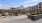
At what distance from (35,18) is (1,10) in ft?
62.3

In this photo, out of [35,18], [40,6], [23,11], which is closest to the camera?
[35,18]

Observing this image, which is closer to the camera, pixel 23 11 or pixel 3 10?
pixel 3 10

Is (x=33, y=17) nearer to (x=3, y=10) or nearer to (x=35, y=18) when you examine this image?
(x=35, y=18)

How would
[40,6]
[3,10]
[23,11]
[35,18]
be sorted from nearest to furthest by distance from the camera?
[35,18] → [3,10] → [23,11] → [40,6]

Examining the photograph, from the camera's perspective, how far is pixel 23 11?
2902cm

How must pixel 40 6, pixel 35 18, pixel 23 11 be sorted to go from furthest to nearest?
pixel 40 6, pixel 23 11, pixel 35 18

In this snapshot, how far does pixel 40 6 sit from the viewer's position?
34312mm

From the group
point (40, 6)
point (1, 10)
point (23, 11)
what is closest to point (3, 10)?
point (1, 10)

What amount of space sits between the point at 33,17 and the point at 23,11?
18714 mm

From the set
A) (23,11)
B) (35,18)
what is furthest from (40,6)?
(35,18)

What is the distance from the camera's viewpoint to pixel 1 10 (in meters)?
26.9

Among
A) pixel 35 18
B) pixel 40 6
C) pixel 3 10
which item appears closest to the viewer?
pixel 35 18

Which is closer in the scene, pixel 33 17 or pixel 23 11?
pixel 33 17

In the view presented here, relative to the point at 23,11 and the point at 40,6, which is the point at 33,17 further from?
the point at 40,6
